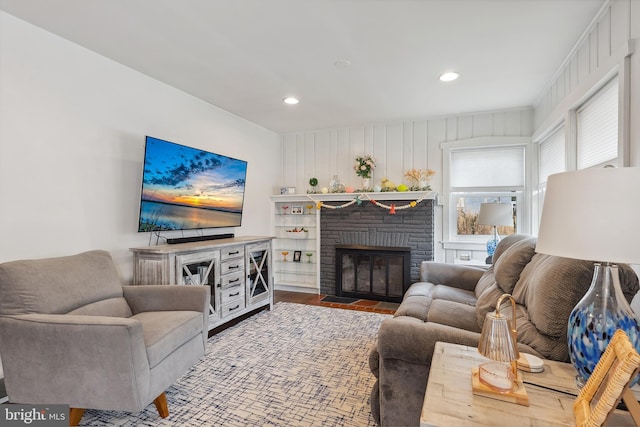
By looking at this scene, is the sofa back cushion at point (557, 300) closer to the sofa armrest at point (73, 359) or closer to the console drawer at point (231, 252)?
the sofa armrest at point (73, 359)

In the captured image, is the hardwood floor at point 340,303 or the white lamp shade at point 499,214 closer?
the white lamp shade at point 499,214

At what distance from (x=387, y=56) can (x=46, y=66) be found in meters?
2.55

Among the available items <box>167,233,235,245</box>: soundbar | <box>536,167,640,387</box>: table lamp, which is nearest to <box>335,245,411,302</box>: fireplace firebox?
<box>167,233,235,245</box>: soundbar

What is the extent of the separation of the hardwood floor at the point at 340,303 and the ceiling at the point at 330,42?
2.55m

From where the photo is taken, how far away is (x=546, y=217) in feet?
3.80

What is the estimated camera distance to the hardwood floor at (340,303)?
13.5 ft

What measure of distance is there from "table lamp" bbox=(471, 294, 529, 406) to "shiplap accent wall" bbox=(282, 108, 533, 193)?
354 cm

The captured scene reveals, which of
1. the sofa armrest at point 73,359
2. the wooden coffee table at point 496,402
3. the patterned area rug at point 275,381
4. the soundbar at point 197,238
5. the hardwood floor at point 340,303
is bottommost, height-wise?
the patterned area rug at point 275,381

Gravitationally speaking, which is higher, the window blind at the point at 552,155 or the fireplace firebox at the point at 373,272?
the window blind at the point at 552,155

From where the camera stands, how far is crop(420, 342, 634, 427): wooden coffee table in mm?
988

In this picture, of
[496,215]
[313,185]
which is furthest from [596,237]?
[313,185]

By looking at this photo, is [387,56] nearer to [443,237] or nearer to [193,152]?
[193,152]

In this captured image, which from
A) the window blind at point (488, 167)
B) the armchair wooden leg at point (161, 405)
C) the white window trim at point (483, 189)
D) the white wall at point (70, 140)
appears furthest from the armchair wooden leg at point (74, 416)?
the window blind at point (488, 167)

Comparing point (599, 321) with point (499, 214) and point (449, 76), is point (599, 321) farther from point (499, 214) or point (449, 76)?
point (499, 214)
